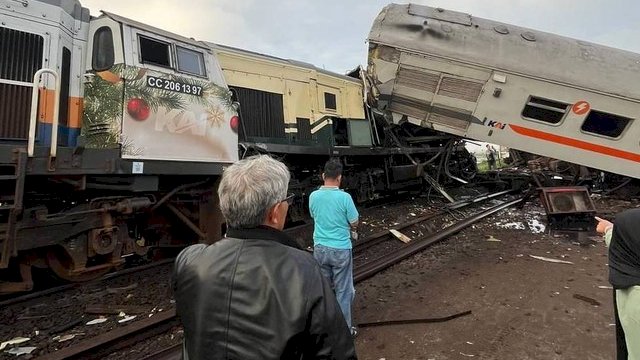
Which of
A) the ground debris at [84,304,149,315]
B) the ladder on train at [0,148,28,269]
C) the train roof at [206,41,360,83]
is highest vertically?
the train roof at [206,41,360,83]

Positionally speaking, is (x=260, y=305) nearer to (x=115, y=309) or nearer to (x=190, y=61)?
(x=115, y=309)

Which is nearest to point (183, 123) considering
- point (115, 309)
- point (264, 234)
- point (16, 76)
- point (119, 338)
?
point (16, 76)

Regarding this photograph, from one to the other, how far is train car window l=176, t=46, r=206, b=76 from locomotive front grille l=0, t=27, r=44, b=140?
5.18ft

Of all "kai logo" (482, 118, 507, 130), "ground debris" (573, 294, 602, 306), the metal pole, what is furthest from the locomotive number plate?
"kai logo" (482, 118, 507, 130)

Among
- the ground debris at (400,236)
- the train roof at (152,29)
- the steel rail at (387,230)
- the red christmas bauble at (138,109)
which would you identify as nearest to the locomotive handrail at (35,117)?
the red christmas bauble at (138,109)

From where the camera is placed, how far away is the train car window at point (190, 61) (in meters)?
5.58

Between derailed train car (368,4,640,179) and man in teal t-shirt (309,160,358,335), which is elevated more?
derailed train car (368,4,640,179)

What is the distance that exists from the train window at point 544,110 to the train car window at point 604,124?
1.64ft

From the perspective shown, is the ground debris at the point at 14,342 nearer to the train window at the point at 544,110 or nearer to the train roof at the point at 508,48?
the train roof at the point at 508,48

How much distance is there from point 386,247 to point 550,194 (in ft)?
14.0

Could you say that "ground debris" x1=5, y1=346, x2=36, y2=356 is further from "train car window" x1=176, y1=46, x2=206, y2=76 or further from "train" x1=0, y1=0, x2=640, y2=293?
"train car window" x1=176, y1=46, x2=206, y2=76

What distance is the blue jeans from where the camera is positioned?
3.66 m

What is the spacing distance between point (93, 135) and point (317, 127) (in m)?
4.43

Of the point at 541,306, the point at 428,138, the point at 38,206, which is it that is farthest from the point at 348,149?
the point at 38,206
